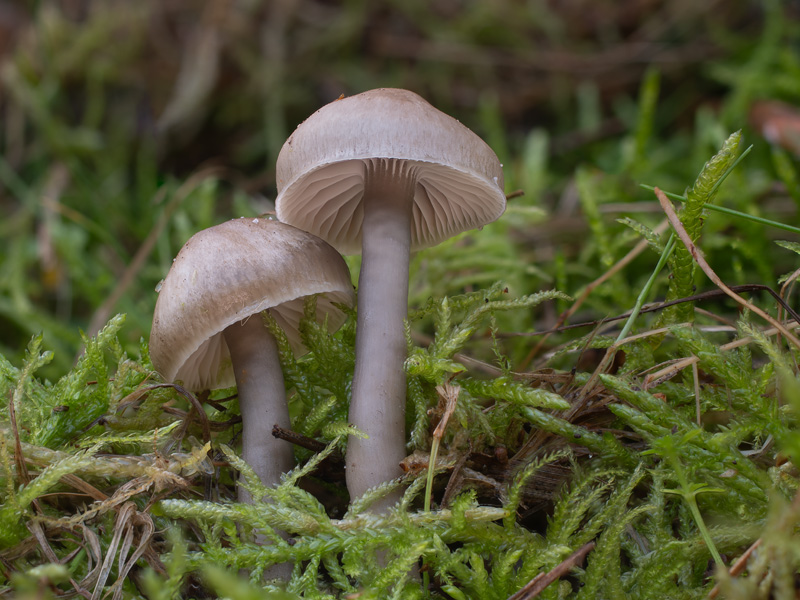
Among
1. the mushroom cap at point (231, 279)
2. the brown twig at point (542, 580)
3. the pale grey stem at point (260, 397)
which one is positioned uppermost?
the mushroom cap at point (231, 279)

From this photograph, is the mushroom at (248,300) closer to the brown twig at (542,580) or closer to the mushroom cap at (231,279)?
the mushroom cap at (231,279)

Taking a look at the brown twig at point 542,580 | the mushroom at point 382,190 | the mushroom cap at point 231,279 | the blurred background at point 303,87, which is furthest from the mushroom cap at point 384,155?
the blurred background at point 303,87

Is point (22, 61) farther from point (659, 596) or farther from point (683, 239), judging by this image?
point (659, 596)

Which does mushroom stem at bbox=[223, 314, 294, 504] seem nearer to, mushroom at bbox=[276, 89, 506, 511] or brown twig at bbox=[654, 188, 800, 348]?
mushroom at bbox=[276, 89, 506, 511]

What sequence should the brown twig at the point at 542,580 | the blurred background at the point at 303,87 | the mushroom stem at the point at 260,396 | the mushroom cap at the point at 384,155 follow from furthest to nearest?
the blurred background at the point at 303,87 < the mushroom stem at the point at 260,396 < the mushroom cap at the point at 384,155 < the brown twig at the point at 542,580

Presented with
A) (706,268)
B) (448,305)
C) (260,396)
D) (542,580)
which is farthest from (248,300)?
(706,268)

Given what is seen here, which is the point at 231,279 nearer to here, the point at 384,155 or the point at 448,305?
the point at 384,155
